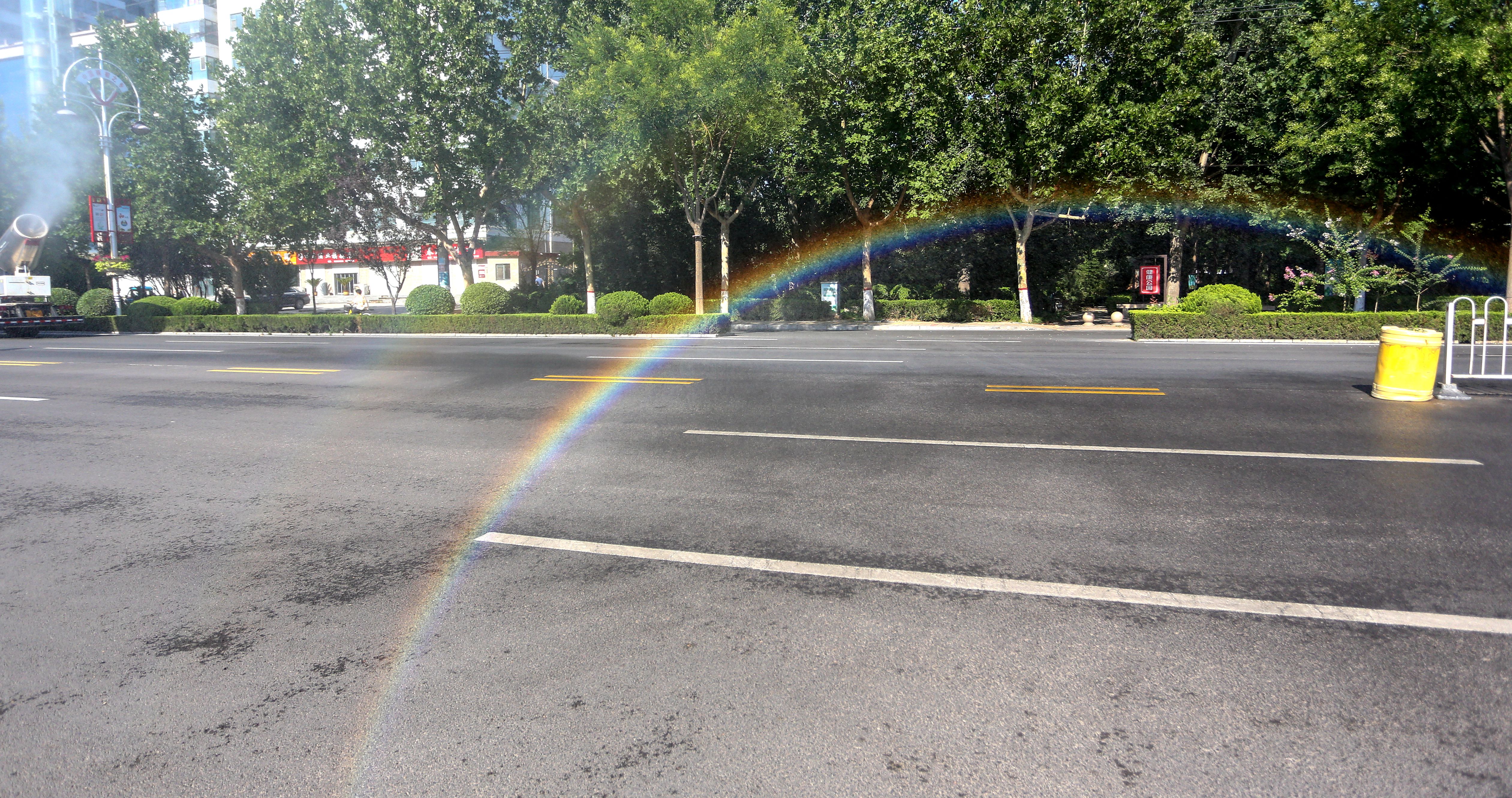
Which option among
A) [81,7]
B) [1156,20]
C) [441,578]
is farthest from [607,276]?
[81,7]

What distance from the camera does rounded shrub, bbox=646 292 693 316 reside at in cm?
2727

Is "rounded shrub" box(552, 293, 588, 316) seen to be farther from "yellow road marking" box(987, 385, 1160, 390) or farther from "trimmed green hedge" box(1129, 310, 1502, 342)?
"yellow road marking" box(987, 385, 1160, 390)

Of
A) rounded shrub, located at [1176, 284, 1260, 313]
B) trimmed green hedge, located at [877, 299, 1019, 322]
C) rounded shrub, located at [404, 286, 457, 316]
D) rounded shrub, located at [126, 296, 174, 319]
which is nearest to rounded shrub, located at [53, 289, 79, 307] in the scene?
rounded shrub, located at [126, 296, 174, 319]

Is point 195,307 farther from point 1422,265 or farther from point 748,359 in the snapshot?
point 1422,265

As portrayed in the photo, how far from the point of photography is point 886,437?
27.6 ft

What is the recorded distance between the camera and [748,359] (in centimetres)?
1680

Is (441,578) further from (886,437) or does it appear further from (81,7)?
(81,7)

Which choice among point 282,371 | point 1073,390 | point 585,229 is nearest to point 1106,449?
point 1073,390

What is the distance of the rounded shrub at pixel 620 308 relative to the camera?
88.1ft

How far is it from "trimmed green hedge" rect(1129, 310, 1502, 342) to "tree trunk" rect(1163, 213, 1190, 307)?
8.74 m

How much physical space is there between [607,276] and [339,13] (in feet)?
52.0

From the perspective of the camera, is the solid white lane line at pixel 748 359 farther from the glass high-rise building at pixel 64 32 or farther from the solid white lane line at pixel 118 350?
the glass high-rise building at pixel 64 32

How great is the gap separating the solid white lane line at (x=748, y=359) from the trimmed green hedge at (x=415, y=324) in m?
8.16

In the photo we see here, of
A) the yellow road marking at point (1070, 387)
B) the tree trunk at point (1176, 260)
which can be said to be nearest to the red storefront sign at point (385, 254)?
the tree trunk at point (1176, 260)
